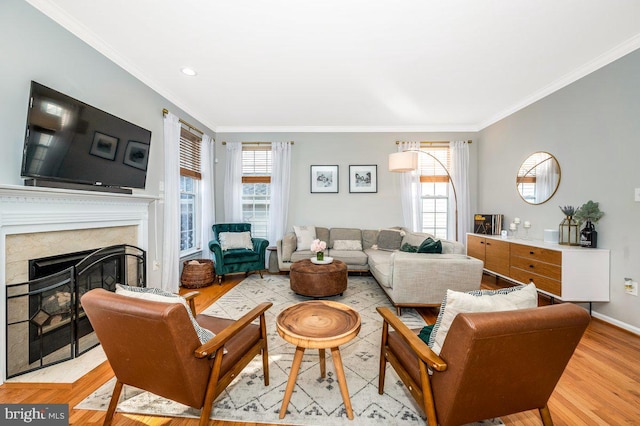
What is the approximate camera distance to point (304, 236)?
4.64 m

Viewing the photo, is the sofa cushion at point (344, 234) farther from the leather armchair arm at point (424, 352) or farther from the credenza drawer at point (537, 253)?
the leather armchair arm at point (424, 352)

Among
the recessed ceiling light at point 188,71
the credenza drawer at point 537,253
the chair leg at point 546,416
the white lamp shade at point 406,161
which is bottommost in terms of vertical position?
the chair leg at point 546,416

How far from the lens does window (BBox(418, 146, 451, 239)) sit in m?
5.10

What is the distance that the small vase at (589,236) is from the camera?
2.84 m

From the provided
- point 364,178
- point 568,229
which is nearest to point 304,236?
point 364,178

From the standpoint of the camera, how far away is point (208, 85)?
3393 mm

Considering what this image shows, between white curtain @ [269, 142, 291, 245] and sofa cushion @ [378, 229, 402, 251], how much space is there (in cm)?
183

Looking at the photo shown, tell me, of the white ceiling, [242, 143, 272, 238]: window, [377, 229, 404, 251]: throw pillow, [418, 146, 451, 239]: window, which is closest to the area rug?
Answer: [377, 229, 404, 251]: throw pillow

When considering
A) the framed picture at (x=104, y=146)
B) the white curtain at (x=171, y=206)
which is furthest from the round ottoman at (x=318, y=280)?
the framed picture at (x=104, y=146)

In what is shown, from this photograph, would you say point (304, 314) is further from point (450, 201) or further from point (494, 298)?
point (450, 201)

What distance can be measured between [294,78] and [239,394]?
318 centimetres

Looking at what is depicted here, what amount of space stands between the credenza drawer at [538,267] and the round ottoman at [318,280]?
2224mm

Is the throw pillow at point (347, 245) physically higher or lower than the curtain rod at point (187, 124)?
lower

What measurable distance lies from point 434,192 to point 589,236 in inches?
98.2
